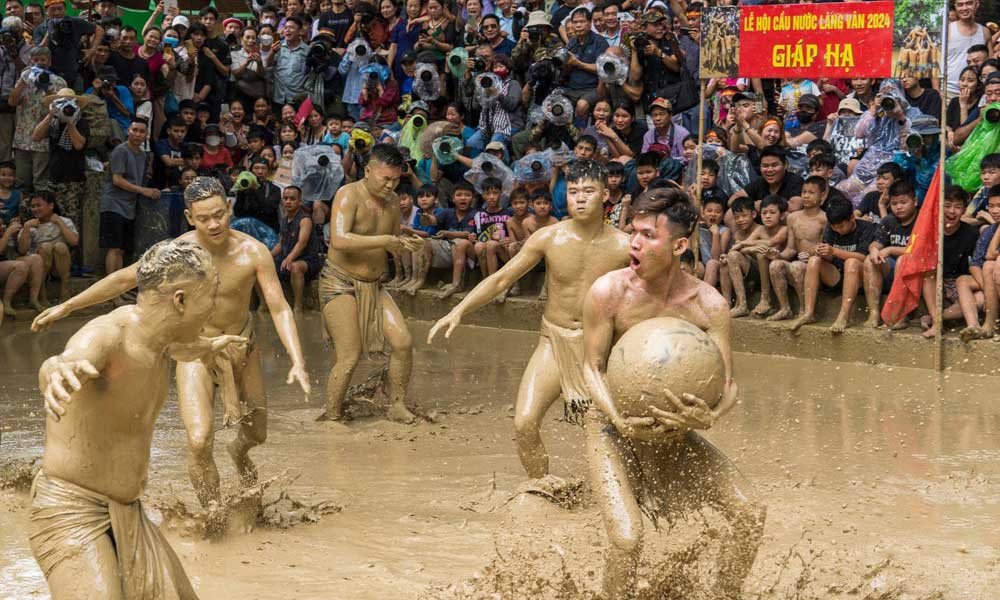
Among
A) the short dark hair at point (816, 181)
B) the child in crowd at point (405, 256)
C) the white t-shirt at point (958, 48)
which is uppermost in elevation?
the white t-shirt at point (958, 48)

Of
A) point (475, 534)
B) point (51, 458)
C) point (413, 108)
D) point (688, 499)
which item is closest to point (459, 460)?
point (475, 534)

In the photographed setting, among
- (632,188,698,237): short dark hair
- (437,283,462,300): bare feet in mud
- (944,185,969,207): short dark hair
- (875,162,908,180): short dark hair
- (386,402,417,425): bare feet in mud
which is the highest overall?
(632,188,698,237): short dark hair

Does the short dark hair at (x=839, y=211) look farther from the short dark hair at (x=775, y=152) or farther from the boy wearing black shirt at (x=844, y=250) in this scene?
the short dark hair at (x=775, y=152)

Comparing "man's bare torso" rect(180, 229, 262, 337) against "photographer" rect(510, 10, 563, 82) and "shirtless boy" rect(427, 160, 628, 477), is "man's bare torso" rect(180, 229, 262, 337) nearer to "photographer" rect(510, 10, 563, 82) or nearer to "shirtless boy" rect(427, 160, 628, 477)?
"shirtless boy" rect(427, 160, 628, 477)

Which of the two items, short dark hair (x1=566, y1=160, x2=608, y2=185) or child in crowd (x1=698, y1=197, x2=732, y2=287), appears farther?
child in crowd (x1=698, y1=197, x2=732, y2=287)

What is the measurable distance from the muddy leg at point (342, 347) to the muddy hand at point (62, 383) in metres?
5.08

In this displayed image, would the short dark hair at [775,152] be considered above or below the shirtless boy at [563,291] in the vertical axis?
above

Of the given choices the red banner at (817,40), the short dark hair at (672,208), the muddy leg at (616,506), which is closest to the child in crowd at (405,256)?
the red banner at (817,40)

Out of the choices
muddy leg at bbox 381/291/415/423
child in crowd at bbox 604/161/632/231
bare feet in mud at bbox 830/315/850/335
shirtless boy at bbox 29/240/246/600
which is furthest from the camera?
child in crowd at bbox 604/161/632/231

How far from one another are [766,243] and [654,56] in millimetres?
2740

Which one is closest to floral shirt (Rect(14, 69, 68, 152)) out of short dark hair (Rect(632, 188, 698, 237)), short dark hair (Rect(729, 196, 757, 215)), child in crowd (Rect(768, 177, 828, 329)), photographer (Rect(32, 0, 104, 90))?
photographer (Rect(32, 0, 104, 90))

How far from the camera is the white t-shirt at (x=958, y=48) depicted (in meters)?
11.9

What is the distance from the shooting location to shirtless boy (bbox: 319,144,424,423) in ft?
29.5

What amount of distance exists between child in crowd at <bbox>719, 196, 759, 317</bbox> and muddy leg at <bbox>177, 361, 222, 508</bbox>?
19.2ft
